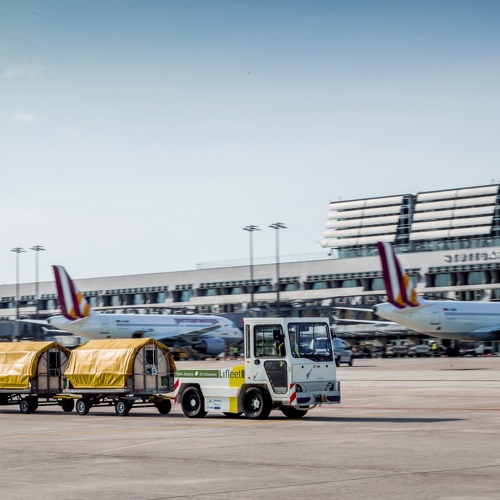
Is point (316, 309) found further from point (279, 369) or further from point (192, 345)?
point (279, 369)

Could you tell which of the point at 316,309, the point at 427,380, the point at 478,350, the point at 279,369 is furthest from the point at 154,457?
the point at 316,309

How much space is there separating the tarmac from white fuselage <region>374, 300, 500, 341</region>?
51764 millimetres

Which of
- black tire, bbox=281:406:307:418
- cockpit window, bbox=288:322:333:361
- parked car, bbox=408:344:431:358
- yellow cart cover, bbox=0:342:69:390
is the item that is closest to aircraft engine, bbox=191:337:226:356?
parked car, bbox=408:344:431:358

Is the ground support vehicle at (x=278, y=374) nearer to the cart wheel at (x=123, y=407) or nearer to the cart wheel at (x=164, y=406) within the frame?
the cart wheel at (x=164, y=406)

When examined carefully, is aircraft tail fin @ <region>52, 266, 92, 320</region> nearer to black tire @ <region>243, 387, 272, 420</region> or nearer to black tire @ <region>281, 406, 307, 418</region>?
black tire @ <region>281, 406, 307, 418</region>

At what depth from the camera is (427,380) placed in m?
46.4

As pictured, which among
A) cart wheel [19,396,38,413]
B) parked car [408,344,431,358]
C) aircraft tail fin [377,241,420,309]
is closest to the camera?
cart wheel [19,396,38,413]

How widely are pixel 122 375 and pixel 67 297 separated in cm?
6741

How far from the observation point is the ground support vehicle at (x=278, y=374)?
24562 millimetres

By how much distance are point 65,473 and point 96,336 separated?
80.3 meters

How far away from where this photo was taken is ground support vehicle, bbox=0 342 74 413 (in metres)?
30.2

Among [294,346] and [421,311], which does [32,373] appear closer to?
[294,346]

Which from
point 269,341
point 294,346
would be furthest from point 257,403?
point 294,346

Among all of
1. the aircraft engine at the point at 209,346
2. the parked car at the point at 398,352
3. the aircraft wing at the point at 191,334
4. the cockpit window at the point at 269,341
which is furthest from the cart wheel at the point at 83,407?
the parked car at the point at 398,352
